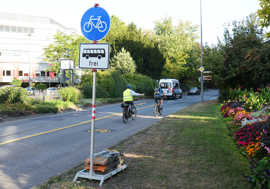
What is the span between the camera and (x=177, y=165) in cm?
629

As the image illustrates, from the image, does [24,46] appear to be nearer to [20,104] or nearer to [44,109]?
[44,109]

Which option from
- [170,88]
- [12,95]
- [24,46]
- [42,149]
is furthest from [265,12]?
[24,46]

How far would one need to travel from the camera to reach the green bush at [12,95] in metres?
17.6

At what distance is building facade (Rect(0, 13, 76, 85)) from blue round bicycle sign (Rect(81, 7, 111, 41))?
242 feet

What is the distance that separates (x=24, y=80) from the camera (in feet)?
247

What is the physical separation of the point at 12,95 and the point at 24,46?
72948 millimetres

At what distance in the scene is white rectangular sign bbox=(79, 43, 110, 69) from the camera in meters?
5.45

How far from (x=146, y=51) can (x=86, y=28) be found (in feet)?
149

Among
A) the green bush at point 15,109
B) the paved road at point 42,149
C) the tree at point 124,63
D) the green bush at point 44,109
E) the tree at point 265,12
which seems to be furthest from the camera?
the tree at point 124,63

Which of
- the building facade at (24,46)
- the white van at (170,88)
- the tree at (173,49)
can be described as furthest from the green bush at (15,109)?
the building facade at (24,46)

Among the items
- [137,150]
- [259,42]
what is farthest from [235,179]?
[259,42]

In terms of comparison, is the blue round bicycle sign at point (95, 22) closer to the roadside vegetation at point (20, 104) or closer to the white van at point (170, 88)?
the roadside vegetation at point (20, 104)

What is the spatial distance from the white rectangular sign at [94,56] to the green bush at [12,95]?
13693 millimetres

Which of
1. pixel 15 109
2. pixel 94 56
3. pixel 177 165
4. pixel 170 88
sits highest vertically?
pixel 94 56
